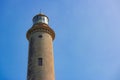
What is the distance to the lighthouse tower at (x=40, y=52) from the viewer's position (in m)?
26.7

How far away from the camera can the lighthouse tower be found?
2666cm

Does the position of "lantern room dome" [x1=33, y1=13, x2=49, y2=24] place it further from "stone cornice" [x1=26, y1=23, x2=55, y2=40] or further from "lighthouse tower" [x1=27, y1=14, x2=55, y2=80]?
"stone cornice" [x1=26, y1=23, x2=55, y2=40]

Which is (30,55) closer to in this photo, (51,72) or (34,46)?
(34,46)

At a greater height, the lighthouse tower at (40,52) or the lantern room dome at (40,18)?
the lantern room dome at (40,18)

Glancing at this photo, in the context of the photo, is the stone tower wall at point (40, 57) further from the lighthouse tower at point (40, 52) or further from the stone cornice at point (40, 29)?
the stone cornice at point (40, 29)

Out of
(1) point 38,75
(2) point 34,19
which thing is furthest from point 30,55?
(2) point 34,19

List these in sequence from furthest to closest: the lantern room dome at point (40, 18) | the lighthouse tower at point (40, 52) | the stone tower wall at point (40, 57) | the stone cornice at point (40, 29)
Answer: the lantern room dome at point (40, 18) < the stone cornice at point (40, 29) < the lighthouse tower at point (40, 52) < the stone tower wall at point (40, 57)

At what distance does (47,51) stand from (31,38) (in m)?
2.84

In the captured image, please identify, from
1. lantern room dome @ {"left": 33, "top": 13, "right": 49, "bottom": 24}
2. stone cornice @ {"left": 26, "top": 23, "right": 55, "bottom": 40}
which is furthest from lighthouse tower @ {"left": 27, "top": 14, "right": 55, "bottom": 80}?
lantern room dome @ {"left": 33, "top": 13, "right": 49, "bottom": 24}

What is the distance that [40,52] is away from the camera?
28062 millimetres

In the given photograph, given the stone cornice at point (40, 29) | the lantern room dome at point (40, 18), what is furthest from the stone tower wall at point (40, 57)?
the lantern room dome at point (40, 18)

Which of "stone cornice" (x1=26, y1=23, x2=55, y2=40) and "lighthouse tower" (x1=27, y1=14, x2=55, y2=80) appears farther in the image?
"stone cornice" (x1=26, y1=23, x2=55, y2=40)

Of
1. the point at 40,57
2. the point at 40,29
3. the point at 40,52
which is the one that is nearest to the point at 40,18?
the point at 40,29

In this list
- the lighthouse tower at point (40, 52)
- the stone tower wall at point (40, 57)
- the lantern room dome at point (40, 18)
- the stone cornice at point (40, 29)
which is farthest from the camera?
the lantern room dome at point (40, 18)
